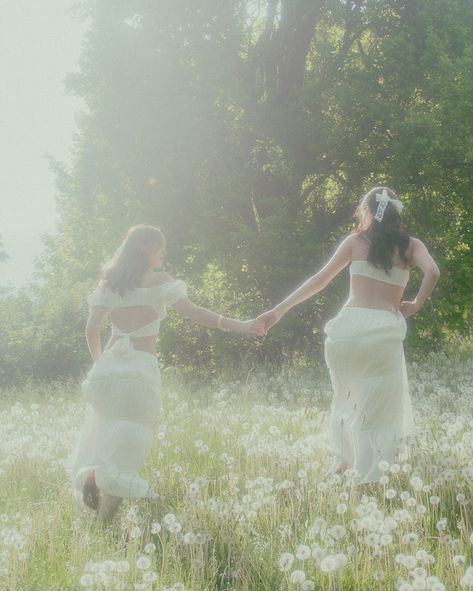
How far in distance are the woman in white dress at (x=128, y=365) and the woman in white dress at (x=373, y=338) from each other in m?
1.35

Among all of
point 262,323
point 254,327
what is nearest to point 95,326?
point 254,327

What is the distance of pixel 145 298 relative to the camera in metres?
6.47

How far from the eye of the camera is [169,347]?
20750mm

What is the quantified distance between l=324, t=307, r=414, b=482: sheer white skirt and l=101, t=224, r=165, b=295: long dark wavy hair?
73.0 inches

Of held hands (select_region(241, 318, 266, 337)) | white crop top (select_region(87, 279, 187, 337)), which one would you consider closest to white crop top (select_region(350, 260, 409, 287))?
held hands (select_region(241, 318, 266, 337))

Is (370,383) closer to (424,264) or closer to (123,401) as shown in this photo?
(424,264)

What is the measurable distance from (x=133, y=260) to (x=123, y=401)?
117 centimetres

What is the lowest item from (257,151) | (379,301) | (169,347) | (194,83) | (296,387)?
(169,347)

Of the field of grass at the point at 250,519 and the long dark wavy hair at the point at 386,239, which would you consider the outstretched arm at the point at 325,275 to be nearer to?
the long dark wavy hair at the point at 386,239

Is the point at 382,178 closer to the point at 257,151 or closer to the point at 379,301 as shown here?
the point at 257,151

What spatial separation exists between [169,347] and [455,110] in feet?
31.0

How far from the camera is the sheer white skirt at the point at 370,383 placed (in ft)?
22.4

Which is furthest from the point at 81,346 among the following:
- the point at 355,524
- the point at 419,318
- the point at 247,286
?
the point at 355,524

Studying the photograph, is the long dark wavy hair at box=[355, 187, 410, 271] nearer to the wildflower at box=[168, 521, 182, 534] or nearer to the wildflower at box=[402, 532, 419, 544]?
the wildflower at box=[402, 532, 419, 544]
